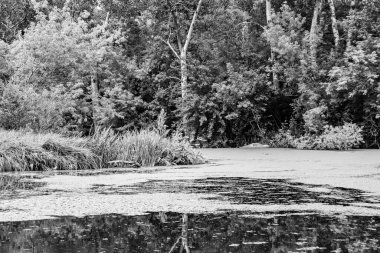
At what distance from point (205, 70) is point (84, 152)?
15.0 m

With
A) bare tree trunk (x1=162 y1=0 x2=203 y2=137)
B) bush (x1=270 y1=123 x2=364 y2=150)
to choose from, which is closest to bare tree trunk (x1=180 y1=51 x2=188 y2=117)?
bare tree trunk (x1=162 y1=0 x2=203 y2=137)

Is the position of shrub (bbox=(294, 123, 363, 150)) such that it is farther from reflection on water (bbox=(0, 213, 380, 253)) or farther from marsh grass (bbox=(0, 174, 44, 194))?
reflection on water (bbox=(0, 213, 380, 253))

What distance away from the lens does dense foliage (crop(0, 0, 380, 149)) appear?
18703 millimetres

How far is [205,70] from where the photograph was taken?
2669 centimetres

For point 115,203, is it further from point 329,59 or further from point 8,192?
point 329,59

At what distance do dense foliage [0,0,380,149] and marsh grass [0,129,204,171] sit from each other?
13.9ft

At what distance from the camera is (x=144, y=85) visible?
28.6 meters

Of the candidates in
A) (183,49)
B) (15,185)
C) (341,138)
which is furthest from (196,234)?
(183,49)

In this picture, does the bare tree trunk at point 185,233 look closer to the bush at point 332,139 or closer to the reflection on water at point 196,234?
the reflection on water at point 196,234

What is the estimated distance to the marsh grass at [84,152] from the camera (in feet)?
37.9

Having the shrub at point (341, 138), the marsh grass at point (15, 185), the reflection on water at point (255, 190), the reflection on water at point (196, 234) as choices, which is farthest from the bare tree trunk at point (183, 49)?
the reflection on water at point (196, 234)

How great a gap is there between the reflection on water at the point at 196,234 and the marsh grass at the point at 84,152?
713 cm

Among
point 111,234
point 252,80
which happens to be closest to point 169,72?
point 252,80

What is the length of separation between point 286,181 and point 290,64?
16205 mm
